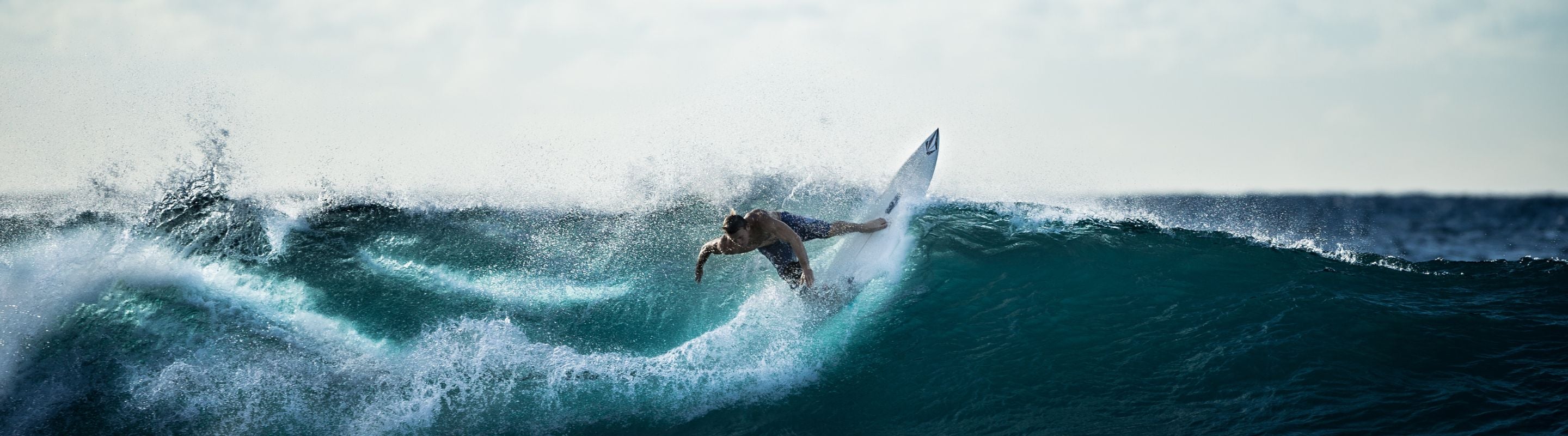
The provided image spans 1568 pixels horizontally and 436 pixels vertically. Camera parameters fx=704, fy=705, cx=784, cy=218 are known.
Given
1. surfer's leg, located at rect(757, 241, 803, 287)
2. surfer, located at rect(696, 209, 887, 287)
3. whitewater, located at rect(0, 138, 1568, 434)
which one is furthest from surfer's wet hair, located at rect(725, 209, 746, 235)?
whitewater, located at rect(0, 138, 1568, 434)

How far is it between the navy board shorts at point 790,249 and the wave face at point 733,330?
23 cm

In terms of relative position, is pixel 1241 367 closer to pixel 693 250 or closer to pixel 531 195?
pixel 693 250

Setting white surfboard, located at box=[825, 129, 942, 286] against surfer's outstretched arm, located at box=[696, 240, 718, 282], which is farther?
white surfboard, located at box=[825, 129, 942, 286]

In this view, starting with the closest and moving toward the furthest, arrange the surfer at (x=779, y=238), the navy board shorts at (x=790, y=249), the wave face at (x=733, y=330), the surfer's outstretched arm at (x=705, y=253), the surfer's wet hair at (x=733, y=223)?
the wave face at (x=733, y=330)
the surfer's wet hair at (x=733, y=223)
the surfer at (x=779, y=238)
the surfer's outstretched arm at (x=705, y=253)
the navy board shorts at (x=790, y=249)

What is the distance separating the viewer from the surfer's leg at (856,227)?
19.3 ft

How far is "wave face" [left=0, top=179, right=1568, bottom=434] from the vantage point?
4594mm

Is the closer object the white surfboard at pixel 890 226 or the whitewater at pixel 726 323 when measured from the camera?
the whitewater at pixel 726 323

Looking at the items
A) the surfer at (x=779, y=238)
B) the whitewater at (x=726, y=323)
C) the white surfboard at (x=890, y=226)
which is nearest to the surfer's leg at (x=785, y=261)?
the surfer at (x=779, y=238)

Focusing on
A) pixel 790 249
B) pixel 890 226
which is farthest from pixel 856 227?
pixel 790 249

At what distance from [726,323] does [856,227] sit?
56.4 inches

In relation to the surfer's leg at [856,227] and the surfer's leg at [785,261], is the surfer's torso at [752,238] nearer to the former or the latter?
the surfer's leg at [785,261]

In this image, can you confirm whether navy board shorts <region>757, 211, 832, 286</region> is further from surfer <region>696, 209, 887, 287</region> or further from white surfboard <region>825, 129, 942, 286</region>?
white surfboard <region>825, 129, 942, 286</region>

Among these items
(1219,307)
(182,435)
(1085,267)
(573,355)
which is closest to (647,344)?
(573,355)

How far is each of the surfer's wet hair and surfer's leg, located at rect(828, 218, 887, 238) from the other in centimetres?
116
